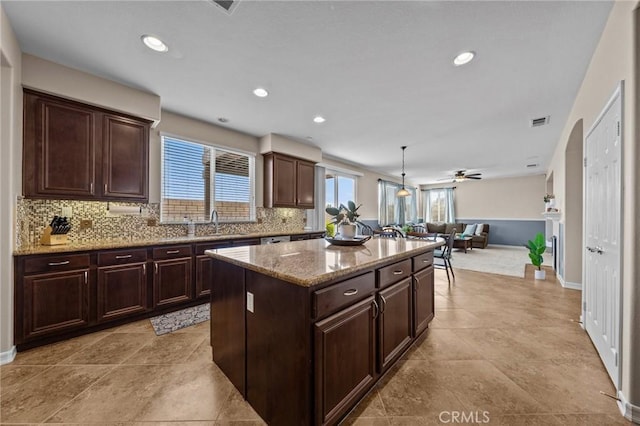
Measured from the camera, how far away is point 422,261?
2.35 metres

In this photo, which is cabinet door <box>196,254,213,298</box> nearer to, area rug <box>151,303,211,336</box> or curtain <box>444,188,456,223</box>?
area rug <box>151,303,211,336</box>

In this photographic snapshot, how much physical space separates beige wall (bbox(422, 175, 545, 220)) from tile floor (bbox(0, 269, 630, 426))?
816cm

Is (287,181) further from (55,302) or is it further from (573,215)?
(573,215)

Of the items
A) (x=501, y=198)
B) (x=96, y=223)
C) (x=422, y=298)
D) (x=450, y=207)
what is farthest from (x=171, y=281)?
(x=501, y=198)

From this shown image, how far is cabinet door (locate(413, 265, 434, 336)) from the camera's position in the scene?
2.19m

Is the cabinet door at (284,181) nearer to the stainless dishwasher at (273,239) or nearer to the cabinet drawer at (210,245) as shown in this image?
the stainless dishwasher at (273,239)

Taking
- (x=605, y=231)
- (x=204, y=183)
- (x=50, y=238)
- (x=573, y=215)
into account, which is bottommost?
(x=50, y=238)

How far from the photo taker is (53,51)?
90.0 inches

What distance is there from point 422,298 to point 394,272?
2.36 feet

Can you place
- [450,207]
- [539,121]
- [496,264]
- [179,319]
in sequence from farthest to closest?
1. [450,207]
2. [496,264]
3. [539,121]
4. [179,319]

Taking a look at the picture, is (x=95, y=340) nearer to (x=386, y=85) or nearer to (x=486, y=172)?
(x=386, y=85)

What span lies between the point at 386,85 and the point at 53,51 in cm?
330

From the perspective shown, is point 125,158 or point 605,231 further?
point 125,158

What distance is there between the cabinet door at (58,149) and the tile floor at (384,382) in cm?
154
